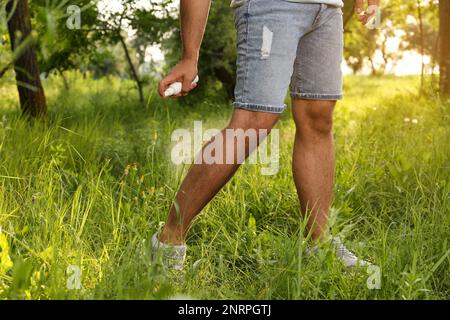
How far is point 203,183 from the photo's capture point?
2.24m

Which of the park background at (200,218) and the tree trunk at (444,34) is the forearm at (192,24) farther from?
the tree trunk at (444,34)

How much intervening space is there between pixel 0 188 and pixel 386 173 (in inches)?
80.7

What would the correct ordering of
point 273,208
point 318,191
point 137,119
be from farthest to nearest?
point 137,119 < point 273,208 < point 318,191

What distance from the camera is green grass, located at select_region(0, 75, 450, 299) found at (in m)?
1.96

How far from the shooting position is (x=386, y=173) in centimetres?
348

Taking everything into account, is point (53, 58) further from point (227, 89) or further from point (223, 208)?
point (223, 208)

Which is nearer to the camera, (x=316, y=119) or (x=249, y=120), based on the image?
(x=249, y=120)

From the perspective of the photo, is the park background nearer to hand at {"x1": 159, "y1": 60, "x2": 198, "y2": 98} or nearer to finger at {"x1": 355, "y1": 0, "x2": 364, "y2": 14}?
hand at {"x1": 159, "y1": 60, "x2": 198, "y2": 98}

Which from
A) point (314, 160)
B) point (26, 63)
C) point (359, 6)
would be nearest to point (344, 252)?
point (314, 160)

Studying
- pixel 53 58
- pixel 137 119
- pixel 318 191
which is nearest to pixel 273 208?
pixel 318 191

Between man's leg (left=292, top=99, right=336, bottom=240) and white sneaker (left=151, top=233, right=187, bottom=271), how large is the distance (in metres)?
0.61

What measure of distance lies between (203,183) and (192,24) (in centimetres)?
58

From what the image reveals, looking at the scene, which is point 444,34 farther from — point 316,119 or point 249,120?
point 249,120
